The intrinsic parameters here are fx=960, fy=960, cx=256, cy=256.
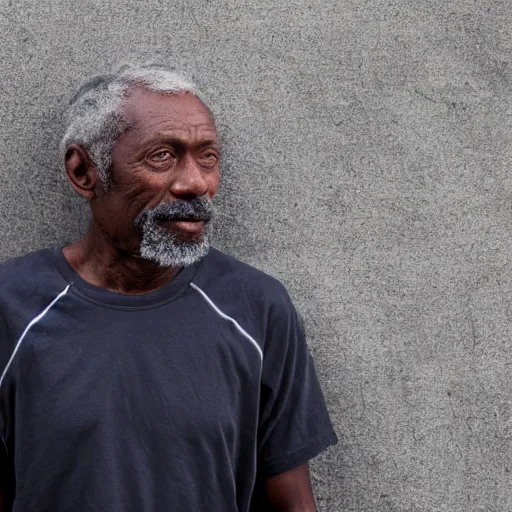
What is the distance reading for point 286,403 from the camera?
2627 millimetres

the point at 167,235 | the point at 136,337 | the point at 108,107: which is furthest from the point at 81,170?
the point at 136,337

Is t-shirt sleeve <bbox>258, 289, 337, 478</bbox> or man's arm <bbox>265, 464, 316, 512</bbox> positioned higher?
t-shirt sleeve <bbox>258, 289, 337, 478</bbox>

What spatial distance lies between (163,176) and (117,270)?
306 mm

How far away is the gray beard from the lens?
241cm

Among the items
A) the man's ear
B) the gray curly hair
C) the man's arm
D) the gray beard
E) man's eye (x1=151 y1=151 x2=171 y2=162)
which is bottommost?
the man's arm

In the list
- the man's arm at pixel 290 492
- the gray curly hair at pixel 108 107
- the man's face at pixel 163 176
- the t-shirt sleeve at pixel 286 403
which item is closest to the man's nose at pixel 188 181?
the man's face at pixel 163 176

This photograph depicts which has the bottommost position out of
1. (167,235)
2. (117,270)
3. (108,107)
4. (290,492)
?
(290,492)

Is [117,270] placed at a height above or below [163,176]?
below

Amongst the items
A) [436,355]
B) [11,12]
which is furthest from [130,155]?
[436,355]

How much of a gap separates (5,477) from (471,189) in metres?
1.57

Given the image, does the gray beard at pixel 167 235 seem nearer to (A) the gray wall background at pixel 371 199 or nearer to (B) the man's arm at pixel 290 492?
(A) the gray wall background at pixel 371 199

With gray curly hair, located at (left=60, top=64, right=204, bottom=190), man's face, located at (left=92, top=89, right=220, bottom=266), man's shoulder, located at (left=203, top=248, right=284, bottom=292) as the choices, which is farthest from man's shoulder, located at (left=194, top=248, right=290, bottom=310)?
gray curly hair, located at (left=60, top=64, right=204, bottom=190)

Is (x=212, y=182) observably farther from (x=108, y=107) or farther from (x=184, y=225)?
(x=108, y=107)

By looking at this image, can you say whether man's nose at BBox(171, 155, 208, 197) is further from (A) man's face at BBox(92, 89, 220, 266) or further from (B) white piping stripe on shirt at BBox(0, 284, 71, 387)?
(B) white piping stripe on shirt at BBox(0, 284, 71, 387)
